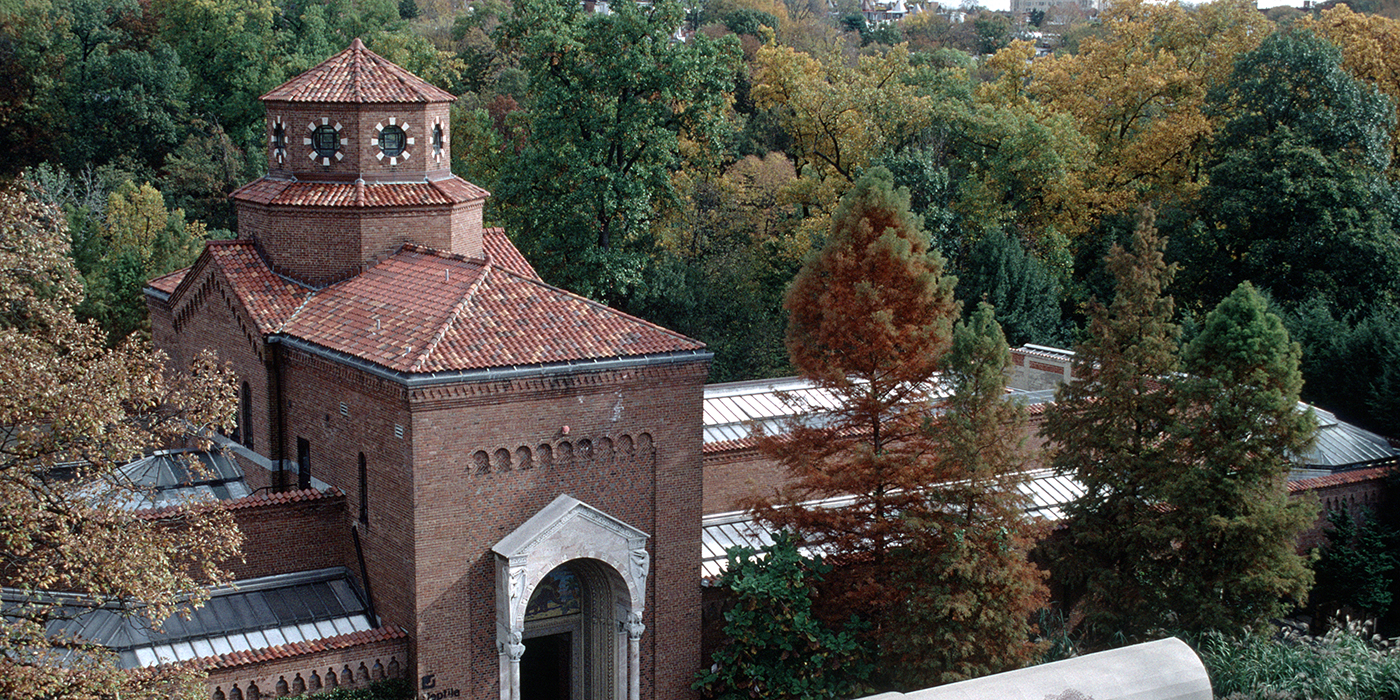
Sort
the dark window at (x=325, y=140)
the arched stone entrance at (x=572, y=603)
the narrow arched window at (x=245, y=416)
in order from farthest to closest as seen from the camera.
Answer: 1. the dark window at (x=325, y=140)
2. the narrow arched window at (x=245, y=416)
3. the arched stone entrance at (x=572, y=603)

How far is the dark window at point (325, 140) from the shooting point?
80.4ft

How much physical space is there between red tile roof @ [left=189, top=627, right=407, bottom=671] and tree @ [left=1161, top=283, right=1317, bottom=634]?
43.0 feet

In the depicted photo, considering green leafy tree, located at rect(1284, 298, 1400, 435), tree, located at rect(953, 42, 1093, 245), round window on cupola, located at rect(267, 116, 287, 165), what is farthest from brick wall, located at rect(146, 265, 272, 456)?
green leafy tree, located at rect(1284, 298, 1400, 435)

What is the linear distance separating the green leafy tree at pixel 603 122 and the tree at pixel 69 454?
25929 millimetres

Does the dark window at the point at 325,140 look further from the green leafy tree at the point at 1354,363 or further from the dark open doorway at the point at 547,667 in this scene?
the green leafy tree at the point at 1354,363

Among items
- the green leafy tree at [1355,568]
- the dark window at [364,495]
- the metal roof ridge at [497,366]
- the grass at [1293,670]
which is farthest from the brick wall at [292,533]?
the green leafy tree at [1355,568]

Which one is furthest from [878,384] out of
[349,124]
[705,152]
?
[705,152]

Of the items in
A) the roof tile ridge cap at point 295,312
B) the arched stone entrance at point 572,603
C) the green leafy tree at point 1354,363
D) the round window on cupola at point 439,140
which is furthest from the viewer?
the green leafy tree at point 1354,363

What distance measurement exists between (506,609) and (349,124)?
985 cm

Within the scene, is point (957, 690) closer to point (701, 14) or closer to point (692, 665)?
point (692, 665)

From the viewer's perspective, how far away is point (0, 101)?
61.2 m

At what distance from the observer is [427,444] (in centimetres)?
1952

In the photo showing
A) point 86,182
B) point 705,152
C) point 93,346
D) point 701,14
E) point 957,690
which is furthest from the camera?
point 701,14

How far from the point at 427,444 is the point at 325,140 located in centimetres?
791
